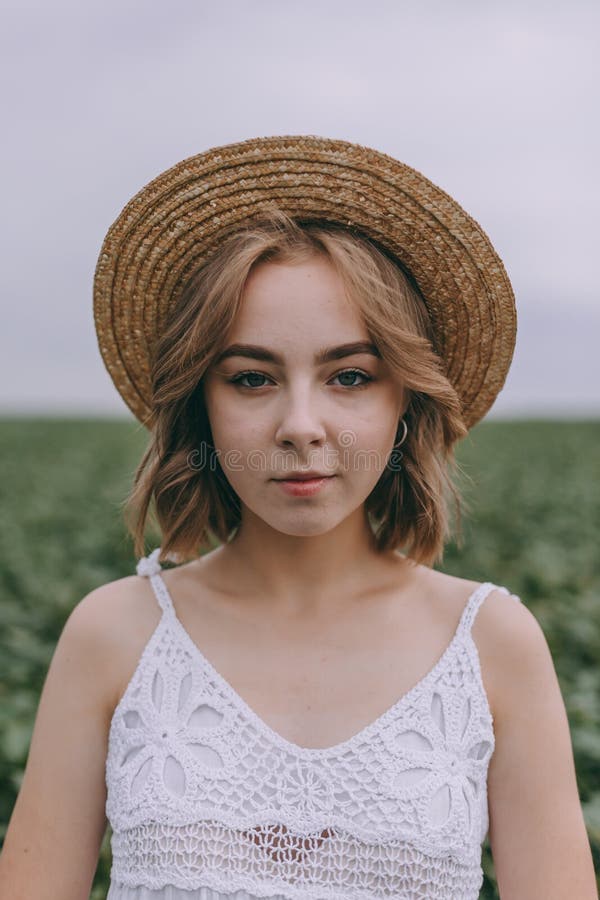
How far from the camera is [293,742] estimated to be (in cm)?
184

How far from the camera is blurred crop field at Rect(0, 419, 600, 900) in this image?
2789 mm

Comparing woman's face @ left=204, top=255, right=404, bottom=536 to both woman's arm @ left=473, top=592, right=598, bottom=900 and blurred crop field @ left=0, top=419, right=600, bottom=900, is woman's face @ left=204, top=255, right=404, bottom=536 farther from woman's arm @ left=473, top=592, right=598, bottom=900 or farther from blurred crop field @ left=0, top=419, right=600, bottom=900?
blurred crop field @ left=0, top=419, right=600, bottom=900

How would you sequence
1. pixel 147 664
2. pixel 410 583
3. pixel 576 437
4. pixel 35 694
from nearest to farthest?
pixel 147 664, pixel 410 583, pixel 35 694, pixel 576 437

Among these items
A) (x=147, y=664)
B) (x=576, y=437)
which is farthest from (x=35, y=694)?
(x=576, y=437)

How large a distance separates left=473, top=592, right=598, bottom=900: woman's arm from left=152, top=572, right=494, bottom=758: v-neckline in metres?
0.07

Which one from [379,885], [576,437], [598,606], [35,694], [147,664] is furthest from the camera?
[576,437]

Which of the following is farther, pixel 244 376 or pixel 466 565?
pixel 466 565

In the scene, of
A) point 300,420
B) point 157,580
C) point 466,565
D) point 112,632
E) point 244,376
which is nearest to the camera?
point 300,420

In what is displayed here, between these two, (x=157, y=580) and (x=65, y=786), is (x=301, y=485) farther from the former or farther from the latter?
(x=65, y=786)

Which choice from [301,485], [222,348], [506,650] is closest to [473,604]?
[506,650]

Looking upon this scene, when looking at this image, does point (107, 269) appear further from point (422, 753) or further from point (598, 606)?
point (598, 606)

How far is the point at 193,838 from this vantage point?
178 cm

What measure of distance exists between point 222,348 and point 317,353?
0.18m

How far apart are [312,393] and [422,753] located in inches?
Result: 25.8
